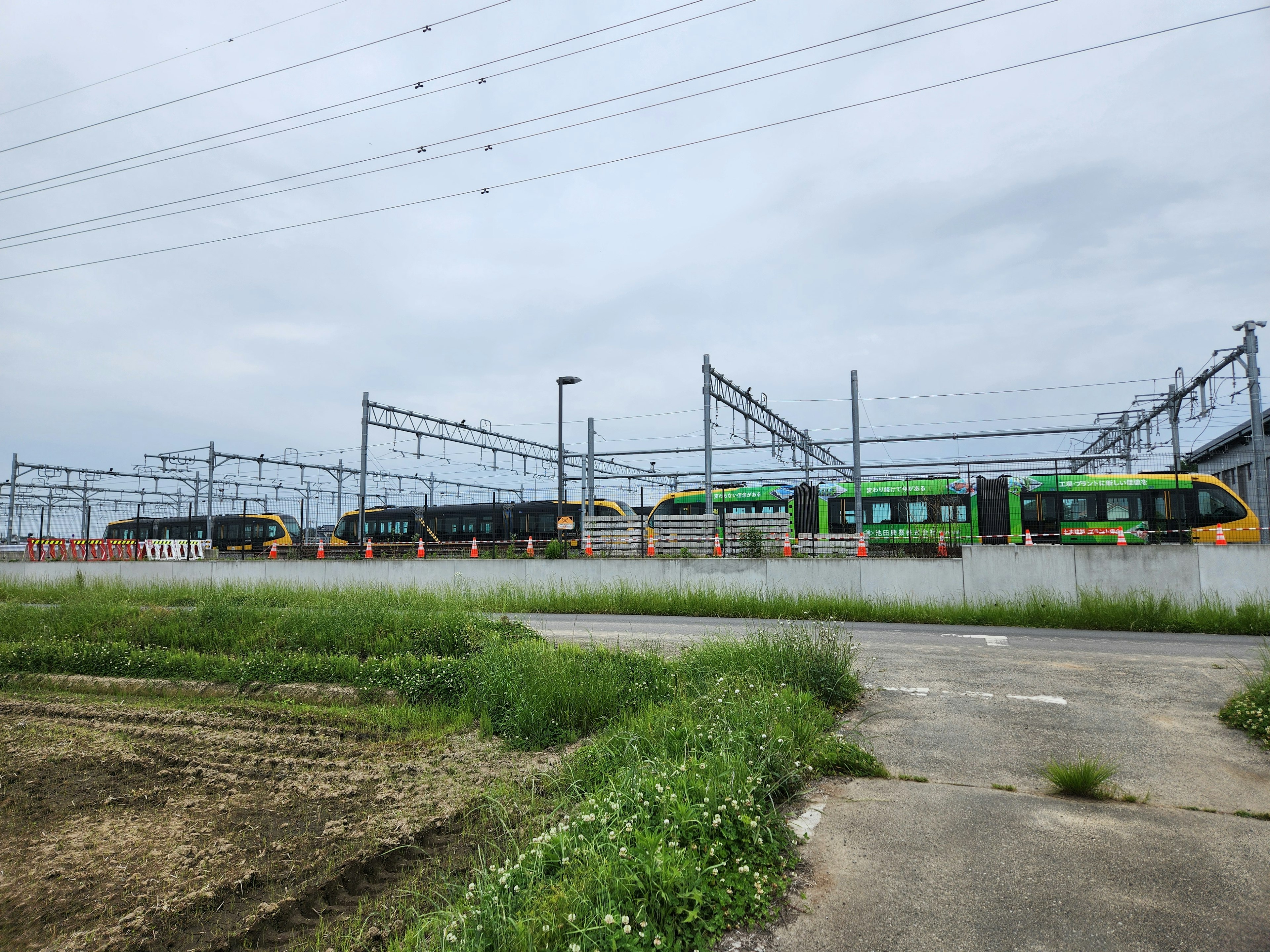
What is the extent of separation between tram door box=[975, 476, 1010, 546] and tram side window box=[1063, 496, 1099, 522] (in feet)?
5.91

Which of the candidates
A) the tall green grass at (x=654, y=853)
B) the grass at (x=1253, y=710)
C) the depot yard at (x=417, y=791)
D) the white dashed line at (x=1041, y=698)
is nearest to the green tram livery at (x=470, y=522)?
the depot yard at (x=417, y=791)

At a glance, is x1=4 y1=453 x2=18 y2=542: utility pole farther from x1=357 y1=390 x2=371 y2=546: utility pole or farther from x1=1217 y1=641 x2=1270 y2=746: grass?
x1=1217 y1=641 x2=1270 y2=746: grass

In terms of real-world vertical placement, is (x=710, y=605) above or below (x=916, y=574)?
below

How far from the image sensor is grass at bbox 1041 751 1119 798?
4.09 metres

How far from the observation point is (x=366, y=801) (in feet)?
16.1

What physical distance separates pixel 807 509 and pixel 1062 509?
881 centimetres

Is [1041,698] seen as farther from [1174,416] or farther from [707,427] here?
[1174,416]

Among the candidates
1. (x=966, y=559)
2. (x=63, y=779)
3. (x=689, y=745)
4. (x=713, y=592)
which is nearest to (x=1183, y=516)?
(x=966, y=559)

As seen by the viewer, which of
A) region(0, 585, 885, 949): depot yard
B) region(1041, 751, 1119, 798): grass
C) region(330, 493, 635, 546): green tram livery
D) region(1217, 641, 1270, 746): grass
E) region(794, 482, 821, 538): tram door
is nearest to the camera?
region(0, 585, 885, 949): depot yard

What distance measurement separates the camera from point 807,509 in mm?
29281

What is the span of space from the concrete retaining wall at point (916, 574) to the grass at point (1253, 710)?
26.2 feet

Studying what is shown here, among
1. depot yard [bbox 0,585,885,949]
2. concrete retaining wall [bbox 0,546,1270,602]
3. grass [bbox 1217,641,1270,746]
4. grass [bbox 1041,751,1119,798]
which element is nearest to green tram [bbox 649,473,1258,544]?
concrete retaining wall [bbox 0,546,1270,602]

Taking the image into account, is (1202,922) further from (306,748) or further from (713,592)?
(713,592)

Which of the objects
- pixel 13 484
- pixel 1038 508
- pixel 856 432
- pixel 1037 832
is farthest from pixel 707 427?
pixel 13 484
